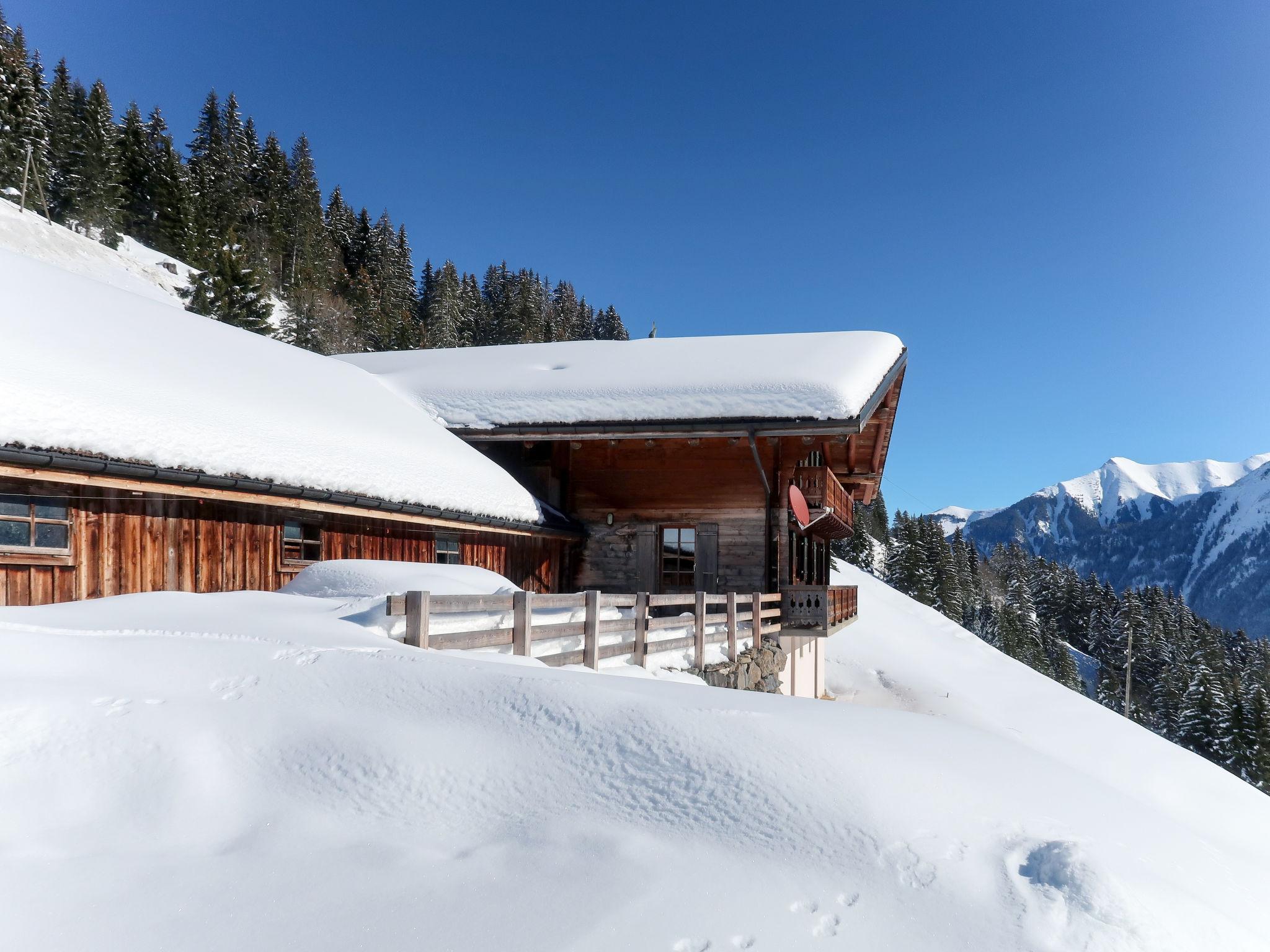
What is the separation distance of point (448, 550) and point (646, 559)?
14.9ft

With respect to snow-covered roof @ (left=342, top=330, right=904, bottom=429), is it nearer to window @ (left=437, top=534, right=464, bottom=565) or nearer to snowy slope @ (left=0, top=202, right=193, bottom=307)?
window @ (left=437, top=534, right=464, bottom=565)

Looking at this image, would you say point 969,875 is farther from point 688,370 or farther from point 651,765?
point 688,370

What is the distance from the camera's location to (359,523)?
37.4ft

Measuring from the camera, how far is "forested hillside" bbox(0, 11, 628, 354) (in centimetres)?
4694

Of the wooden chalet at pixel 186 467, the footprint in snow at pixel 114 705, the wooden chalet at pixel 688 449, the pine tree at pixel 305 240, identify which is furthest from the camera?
the pine tree at pixel 305 240

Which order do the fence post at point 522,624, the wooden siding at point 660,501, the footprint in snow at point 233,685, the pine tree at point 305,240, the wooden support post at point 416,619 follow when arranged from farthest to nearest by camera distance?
the pine tree at point 305,240 → the wooden siding at point 660,501 → the fence post at point 522,624 → the wooden support post at point 416,619 → the footprint in snow at point 233,685

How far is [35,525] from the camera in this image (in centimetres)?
745

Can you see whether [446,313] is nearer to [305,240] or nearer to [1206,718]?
[305,240]

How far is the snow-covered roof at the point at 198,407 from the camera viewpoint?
299 inches

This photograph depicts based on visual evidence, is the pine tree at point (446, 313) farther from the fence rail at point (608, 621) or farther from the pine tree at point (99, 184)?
the fence rail at point (608, 621)

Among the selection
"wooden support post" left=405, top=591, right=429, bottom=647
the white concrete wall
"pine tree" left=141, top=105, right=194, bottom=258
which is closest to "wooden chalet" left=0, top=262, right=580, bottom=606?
"wooden support post" left=405, top=591, right=429, bottom=647

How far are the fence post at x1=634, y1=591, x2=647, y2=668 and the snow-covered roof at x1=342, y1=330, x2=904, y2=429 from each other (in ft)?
20.3

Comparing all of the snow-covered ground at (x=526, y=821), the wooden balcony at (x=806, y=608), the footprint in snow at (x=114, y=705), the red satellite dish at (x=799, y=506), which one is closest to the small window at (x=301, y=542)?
the snow-covered ground at (x=526, y=821)

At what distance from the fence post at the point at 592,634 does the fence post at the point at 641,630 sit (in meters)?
1.01
